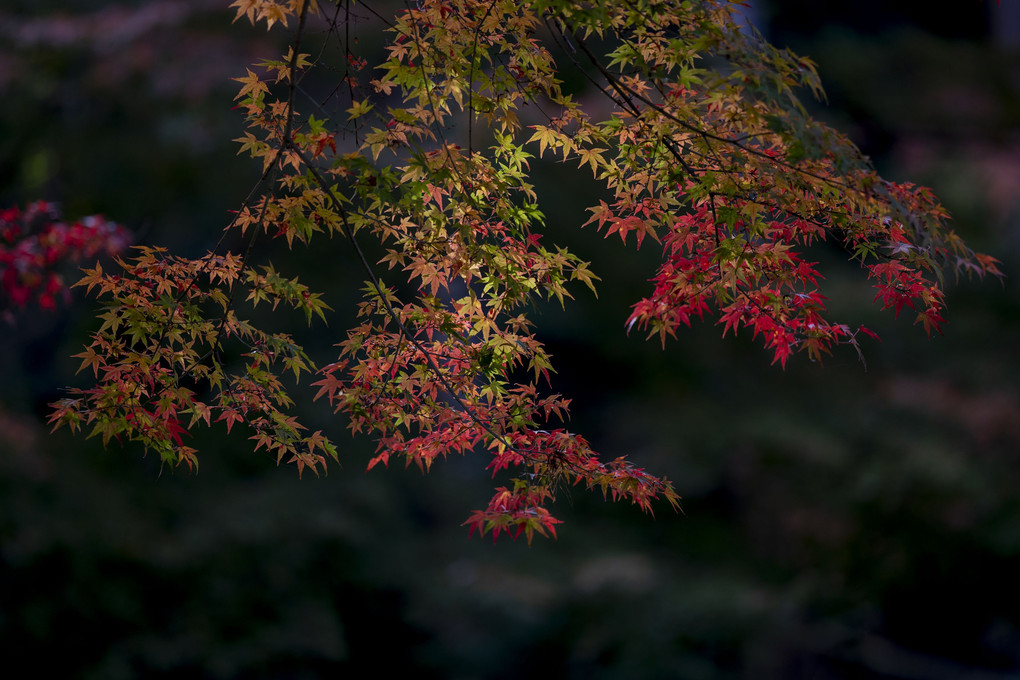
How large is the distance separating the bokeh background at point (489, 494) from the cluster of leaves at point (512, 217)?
350 cm

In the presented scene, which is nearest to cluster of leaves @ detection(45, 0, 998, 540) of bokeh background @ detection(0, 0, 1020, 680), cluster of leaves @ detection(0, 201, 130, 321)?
cluster of leaves @ detection(0, 201, 130, 321)

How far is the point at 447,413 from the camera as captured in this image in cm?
235

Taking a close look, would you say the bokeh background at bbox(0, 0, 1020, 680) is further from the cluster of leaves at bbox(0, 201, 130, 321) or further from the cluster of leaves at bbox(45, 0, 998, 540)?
the cluster of leaves at bbox(45, 0, 998, 540)

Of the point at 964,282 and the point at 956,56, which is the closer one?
the point at 964,282

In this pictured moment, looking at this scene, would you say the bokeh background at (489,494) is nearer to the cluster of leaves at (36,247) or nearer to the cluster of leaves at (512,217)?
the cluster of leaves at (36,247)

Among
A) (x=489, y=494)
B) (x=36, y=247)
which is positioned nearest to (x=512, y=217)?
(x=36, y=247)

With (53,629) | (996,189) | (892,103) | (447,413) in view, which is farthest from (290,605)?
(892,103)

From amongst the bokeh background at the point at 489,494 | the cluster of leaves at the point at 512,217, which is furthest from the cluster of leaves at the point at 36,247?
the cluster of leaves at the point at 512,217

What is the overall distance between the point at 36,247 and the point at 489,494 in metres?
4.45

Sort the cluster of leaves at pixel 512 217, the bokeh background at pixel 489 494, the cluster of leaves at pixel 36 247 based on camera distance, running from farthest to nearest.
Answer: the bokeh background at pixel 489 494 < the cluster of leaves at pixel 36 247 < the cluster of leaves at pixel 512 217

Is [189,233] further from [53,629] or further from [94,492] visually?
[53,629]

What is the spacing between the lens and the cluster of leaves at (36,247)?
3826 mm

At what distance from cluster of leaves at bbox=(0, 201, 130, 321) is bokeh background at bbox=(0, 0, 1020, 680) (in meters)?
1.73

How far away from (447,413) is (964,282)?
716 centimetres
